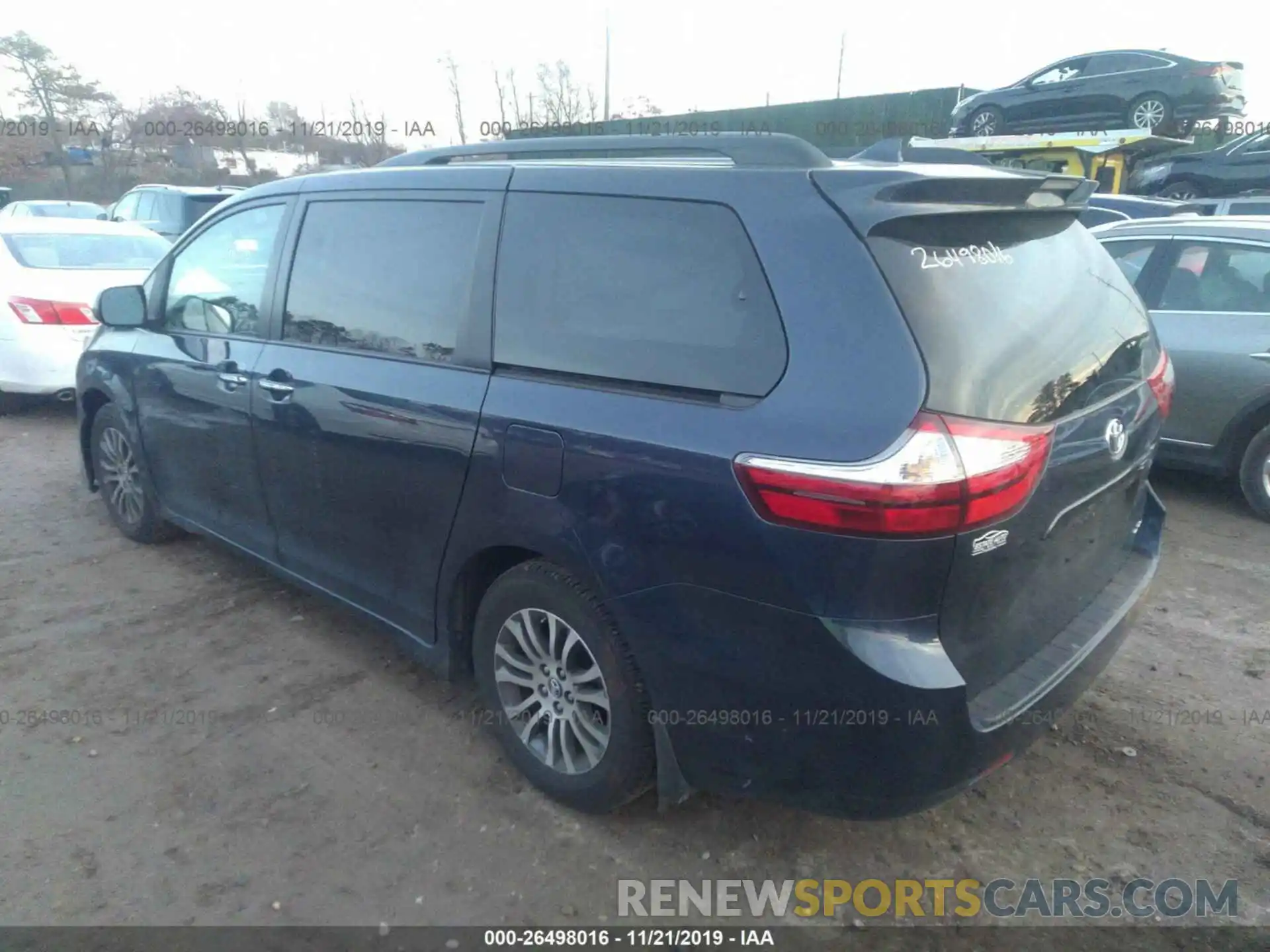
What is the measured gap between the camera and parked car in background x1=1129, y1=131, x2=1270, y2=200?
42.7 feet

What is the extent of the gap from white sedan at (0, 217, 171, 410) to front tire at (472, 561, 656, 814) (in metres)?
5.51

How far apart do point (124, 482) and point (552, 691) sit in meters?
3.33

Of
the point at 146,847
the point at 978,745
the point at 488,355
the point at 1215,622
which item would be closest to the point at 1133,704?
the point at 1215,622

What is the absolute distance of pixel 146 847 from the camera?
2734 mm

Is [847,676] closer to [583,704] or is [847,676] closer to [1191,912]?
[583,704]

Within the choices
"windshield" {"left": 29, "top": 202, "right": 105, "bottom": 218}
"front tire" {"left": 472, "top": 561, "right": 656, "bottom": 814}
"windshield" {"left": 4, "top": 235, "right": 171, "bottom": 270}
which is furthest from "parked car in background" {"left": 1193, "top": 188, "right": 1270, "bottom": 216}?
"windshield" {"left": 29, "top": 202, "right": 105, "bottom": 218}

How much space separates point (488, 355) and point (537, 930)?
5.40 feet

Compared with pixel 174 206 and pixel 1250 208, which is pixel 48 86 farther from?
pixel 1250 208

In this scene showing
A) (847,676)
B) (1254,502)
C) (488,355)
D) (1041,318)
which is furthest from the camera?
(1254,502)

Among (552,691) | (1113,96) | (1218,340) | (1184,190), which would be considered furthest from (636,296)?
(1113,96)

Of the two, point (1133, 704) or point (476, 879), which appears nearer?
point (476, 879)

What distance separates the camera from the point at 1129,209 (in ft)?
35.5

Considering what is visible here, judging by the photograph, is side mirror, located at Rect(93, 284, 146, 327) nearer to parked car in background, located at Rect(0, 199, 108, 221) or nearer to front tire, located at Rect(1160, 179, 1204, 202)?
parked car in background, located at Rect(0, 199, 108, 221)

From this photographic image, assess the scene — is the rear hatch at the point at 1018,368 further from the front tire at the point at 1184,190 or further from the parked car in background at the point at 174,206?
the parked car in background at the point at 174,206
